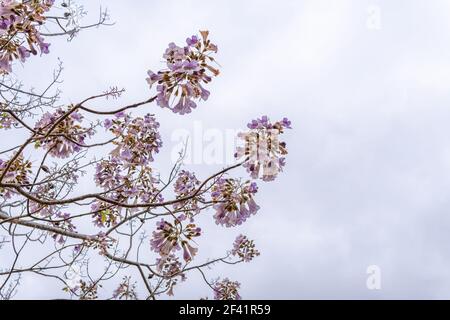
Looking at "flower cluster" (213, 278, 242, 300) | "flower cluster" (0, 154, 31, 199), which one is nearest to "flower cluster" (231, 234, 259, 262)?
"flower cluster" (213, 278, 242, 300)

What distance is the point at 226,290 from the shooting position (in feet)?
20.2

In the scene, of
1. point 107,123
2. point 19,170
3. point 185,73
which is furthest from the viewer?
point 107,123

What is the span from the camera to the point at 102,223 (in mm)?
5332

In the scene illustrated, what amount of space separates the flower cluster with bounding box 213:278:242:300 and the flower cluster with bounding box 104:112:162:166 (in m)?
1.80

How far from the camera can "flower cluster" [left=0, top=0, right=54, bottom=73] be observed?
3.61 metres

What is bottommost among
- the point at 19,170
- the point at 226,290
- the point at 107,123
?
the point at 226,290

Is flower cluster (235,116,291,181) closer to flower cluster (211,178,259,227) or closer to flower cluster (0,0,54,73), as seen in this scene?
flower cluster (211,178,259,227)

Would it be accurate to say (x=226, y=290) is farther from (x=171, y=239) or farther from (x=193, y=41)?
(x=193, y=41)

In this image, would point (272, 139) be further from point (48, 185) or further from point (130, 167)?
point (48, 185)

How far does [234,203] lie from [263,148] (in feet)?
1.90

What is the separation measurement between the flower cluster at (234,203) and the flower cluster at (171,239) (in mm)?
286

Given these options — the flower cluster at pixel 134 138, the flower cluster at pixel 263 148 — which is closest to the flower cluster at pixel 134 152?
the flower cluster at pixel 134 138

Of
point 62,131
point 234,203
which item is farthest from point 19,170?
point 234,203
